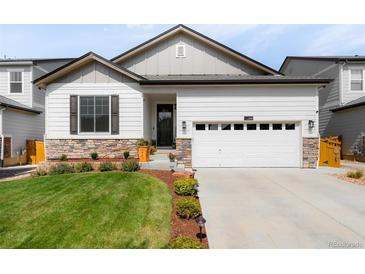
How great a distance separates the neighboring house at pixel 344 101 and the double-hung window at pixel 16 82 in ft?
75.3

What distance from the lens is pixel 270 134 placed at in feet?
43.4

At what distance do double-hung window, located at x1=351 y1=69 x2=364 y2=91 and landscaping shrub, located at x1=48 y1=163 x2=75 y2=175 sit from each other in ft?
64.0

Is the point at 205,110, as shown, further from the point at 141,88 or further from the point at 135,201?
the point at 135,201

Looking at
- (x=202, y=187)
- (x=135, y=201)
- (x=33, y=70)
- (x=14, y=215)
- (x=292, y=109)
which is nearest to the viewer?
(x=14, y=215)

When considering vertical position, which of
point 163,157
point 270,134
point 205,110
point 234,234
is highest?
point 205,110

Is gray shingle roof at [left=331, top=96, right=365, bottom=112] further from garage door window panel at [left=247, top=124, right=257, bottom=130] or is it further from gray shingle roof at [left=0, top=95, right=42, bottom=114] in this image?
gray shingle roof at [left=0, top=95, right=42, bottom=114]

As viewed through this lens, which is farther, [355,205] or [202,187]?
[202,187]

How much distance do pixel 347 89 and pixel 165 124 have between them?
44.7ft

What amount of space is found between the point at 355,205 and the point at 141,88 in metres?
10.6

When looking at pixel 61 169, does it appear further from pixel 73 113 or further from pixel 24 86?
pixel 24 86

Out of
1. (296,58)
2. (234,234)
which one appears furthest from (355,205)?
(296,58)

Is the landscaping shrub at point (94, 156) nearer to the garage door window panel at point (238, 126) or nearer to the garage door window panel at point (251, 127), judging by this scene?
the garage door window panel at point (238, 126)

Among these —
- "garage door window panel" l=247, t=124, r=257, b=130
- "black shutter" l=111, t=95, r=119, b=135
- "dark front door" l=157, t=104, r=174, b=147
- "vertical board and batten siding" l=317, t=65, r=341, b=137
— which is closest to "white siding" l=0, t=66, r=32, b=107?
"black shutter" l=111, t=95, r=119, b=135

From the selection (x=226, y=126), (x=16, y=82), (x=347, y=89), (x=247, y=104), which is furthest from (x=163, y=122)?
(x=347, y=89)
